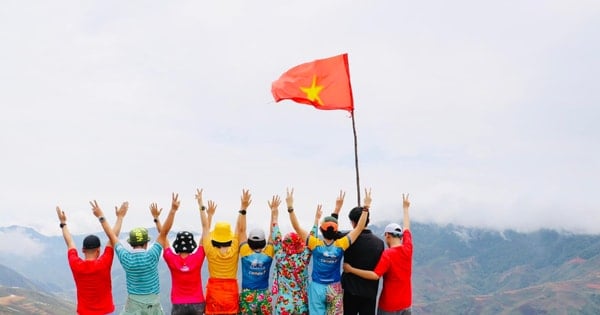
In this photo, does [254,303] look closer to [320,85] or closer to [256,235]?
[256,235]

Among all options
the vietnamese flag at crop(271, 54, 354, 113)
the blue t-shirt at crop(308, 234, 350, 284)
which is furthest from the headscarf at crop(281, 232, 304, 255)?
the vietnamese flag at crop(271, 54, 354, 113)

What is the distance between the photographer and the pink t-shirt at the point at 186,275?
11.4 meters

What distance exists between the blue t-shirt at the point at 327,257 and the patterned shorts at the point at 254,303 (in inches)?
45.2

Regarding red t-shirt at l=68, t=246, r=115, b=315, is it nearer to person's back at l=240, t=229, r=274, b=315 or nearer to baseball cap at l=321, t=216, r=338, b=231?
person's back at l=240, t=229, r=274, b=315

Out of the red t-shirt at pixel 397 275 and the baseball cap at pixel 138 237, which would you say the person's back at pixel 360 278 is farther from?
the baseball cap at pixel 138 237

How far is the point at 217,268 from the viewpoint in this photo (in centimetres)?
1156

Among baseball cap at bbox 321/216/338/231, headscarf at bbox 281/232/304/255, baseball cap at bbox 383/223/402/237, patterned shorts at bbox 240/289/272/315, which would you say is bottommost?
patterned shorts at bbox 240/289/272/315

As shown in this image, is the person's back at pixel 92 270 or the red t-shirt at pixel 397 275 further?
the red t-shirt at pixel 397 275

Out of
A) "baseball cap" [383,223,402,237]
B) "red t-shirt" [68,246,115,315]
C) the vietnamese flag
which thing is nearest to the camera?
"red t-shirt" [68,246,115,315]

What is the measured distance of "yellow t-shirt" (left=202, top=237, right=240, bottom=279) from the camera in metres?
11.5

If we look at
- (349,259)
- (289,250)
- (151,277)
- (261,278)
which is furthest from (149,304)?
(349,259)

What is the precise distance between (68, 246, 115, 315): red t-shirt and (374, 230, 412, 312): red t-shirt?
5447 millimetres

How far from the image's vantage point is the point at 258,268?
11.6m

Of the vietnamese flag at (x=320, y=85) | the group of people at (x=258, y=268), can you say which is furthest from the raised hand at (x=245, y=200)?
the vietnamese flag at (x=320, y=85)
